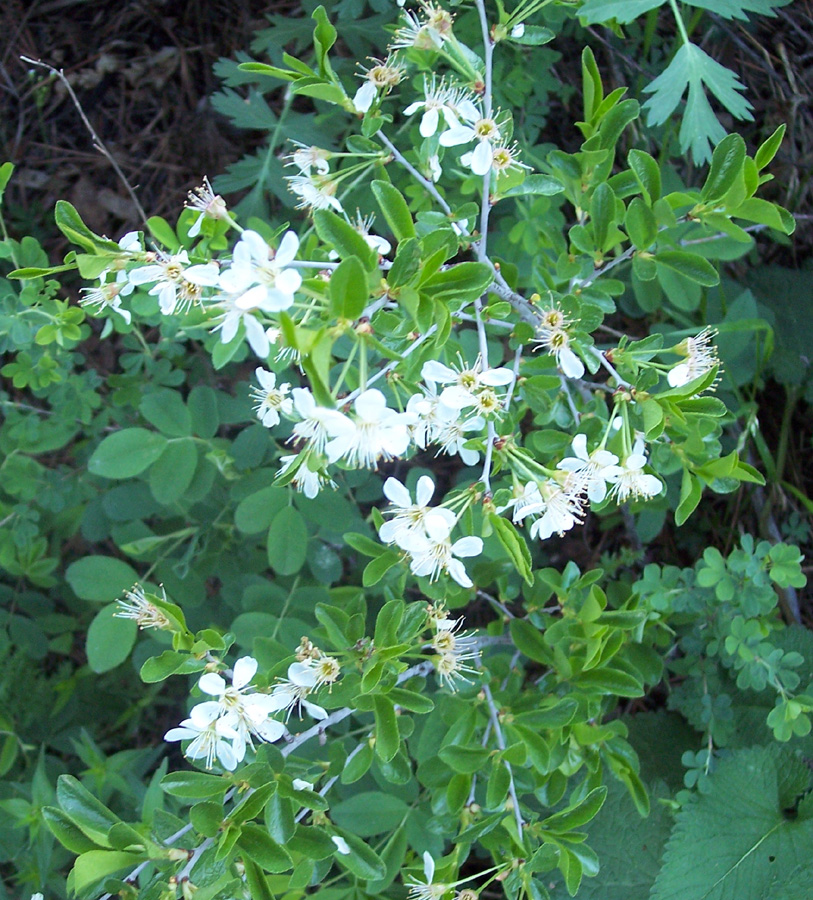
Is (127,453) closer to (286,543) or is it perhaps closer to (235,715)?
(286,543)

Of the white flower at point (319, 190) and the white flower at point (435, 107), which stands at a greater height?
the white flower at point (435, 107)

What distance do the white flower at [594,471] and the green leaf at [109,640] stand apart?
3.35ft

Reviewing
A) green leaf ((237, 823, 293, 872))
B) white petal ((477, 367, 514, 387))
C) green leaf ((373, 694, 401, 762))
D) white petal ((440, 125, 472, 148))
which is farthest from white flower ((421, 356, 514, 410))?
green leaf ((237, 823, 293, 872))

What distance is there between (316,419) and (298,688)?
0.48 m

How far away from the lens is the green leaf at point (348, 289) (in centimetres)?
77

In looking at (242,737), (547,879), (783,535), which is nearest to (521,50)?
(783,535)

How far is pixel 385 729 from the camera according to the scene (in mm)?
1093

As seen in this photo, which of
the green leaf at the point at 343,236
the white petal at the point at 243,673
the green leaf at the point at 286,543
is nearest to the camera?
the green leaf at the point at 343,236

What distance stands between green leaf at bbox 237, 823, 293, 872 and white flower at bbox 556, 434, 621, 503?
23.1 inches

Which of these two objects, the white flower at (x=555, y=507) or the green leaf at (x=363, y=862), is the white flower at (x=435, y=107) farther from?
the green leaf at (x=363, y=862)

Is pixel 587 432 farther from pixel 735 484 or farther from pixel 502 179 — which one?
pixel 502 179

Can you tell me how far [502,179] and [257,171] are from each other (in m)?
1.00

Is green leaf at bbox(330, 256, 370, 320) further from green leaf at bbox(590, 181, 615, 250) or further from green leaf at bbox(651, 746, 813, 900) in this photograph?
green leaf at bbox(651, 746, 813, 900)

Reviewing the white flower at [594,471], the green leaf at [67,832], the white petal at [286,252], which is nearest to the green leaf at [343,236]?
the white petal at [286,252]
